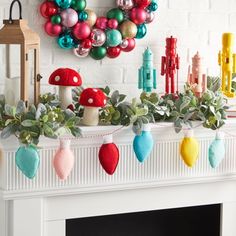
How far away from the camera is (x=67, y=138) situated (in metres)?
2.82

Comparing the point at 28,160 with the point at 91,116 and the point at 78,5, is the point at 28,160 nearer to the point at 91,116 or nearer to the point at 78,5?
the point at 91,116

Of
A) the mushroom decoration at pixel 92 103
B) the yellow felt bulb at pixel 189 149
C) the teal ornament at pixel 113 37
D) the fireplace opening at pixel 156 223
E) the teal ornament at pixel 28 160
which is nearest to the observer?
the teal ornament at pixel 28 160

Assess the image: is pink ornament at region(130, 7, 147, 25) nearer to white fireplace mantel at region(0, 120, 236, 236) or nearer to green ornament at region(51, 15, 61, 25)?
green ornament at region(51, 15, 61, 25)

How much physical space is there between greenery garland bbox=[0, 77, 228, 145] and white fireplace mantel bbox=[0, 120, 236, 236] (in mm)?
55

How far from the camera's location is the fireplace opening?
3.06 m

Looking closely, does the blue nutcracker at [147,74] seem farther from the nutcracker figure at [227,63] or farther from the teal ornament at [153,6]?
the nutcracker figure at [227,63]

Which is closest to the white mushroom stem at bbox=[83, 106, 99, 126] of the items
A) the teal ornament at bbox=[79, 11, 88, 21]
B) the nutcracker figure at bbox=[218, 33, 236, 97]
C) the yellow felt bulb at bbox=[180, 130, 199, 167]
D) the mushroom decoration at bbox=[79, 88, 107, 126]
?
the mushroom decoration at bbox=[79, 88, 107, 126]

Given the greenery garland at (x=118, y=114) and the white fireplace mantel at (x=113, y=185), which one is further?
the white fireplace mantel at (x=113, y=185)

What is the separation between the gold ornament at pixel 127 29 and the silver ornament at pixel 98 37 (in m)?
0.09

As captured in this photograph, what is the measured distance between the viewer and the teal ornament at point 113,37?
10.4 ft

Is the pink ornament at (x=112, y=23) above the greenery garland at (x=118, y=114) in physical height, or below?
above

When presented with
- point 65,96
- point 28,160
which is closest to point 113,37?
point 65,96

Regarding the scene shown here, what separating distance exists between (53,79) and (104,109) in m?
0.24

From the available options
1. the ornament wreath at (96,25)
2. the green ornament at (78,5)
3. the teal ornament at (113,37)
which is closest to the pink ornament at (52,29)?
the ornament wreath at (96,25)
